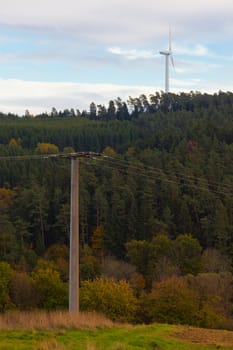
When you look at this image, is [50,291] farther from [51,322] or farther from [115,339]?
[115,339]

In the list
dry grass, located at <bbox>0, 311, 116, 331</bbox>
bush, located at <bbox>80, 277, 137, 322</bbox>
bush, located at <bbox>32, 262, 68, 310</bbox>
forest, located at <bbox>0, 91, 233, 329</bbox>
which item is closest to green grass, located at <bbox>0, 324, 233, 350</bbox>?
dry grass, located at <bbox>0, 311, 116, 331</bbox>

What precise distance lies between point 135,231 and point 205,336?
53871 millimetres

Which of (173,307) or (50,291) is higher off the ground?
(173,307)

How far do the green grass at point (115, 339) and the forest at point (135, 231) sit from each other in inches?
217

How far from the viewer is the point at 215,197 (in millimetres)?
68750

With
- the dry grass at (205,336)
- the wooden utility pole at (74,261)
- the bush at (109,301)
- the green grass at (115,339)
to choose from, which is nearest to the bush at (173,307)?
the bush at (109,301)

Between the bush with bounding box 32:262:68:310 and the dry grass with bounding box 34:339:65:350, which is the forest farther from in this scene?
the dry grass with bounding box 34:339:65:350

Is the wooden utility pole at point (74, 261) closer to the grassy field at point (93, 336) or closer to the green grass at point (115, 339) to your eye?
the grassy field at point (93, 336)

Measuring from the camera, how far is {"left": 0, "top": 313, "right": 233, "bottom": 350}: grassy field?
41.0ft

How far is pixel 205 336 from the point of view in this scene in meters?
15.3

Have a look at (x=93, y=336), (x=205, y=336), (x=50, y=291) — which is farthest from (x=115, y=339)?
(x=50, y=291)

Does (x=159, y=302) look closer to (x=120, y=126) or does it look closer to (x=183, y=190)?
(x=183, y=190)

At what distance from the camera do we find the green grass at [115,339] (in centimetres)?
1215

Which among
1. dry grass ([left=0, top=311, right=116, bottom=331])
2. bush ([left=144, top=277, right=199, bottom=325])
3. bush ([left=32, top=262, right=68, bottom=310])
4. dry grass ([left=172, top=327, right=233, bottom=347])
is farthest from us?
bush ([left=32, top=262, right=68, bottom=310])
